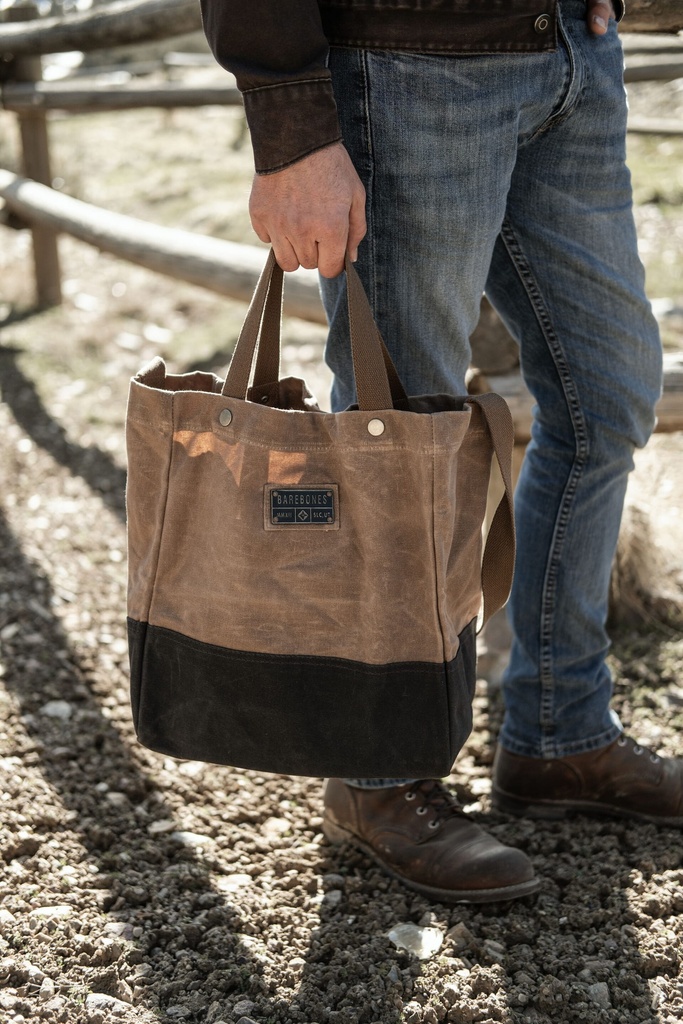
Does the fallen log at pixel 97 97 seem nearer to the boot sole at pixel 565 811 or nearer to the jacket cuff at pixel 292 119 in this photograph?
the jacket cuff at pixel 292 119

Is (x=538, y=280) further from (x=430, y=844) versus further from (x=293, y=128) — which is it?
(x=430, y=844)

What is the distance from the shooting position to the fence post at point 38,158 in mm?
4980

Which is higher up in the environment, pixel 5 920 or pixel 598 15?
pixel 598 15

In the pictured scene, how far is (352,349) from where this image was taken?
1.32m

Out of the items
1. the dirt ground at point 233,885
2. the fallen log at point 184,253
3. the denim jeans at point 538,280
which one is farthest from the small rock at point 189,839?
the fallen log at point 184,253

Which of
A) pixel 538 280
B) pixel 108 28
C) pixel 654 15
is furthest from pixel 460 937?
pixel 108 28

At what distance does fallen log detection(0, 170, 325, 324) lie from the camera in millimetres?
2725

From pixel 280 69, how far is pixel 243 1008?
4.18 feet

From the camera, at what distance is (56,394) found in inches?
169

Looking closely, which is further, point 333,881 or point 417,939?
point 333,881

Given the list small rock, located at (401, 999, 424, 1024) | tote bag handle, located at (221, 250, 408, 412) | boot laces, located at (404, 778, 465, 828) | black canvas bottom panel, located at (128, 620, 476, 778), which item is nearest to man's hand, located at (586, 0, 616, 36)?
tote bag handle, located at (221, 250, 408, 412)

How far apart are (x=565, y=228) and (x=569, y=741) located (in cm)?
92

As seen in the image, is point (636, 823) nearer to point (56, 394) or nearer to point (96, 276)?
point (56, 394)

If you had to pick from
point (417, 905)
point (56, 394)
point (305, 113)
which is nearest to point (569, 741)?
point (417, 905)
